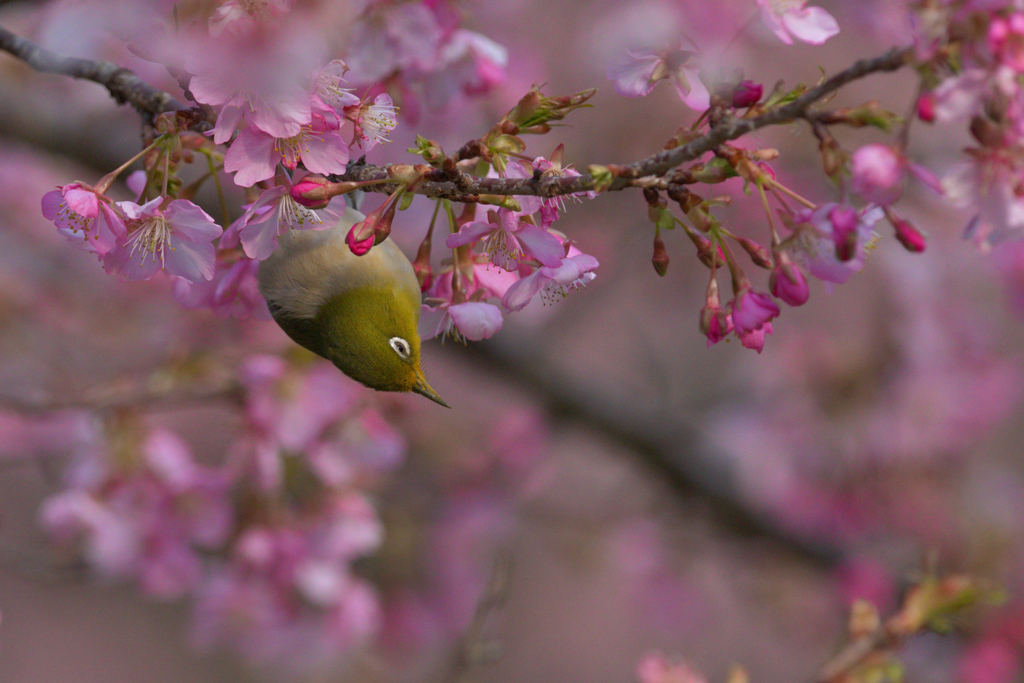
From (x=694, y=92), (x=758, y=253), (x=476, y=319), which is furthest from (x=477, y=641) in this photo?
(x=694, y=92)

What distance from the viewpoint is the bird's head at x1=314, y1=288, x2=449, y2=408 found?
145cm

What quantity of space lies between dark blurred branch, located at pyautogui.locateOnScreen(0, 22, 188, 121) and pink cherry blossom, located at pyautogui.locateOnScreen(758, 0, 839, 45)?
2.82ft

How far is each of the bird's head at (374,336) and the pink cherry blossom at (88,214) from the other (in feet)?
1.30

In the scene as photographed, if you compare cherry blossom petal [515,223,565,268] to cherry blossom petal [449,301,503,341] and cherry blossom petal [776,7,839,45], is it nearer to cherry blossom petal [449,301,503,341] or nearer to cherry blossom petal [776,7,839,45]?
cherry blossom petal [449,301,503,341]

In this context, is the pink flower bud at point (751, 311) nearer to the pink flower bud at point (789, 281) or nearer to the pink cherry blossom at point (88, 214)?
the pink flower bud at point (789, 281)

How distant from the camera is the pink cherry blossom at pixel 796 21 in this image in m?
1.25

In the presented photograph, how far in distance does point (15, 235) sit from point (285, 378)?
103 inches

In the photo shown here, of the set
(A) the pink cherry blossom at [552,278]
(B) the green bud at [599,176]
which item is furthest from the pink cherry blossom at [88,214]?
(B) the green bud at [599,176]

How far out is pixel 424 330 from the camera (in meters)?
1.43

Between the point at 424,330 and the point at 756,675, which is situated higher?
the point at 424,330

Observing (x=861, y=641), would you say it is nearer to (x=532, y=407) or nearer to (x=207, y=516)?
(x=207, y=516)

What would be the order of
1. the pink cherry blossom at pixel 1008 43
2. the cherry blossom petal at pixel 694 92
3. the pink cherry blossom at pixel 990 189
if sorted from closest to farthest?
the pink cherry blossom at pixel 1008 43, the pink cherry blossom at pixel 990 189, the cherry blossom petal at pixel 694 92

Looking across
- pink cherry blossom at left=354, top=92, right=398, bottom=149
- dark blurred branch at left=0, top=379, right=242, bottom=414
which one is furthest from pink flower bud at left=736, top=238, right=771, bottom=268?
dark blurred branch at left=0, top=379, right=242, bottom=414

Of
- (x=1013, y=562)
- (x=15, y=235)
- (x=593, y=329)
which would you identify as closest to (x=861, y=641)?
(x=1013, y=562)
